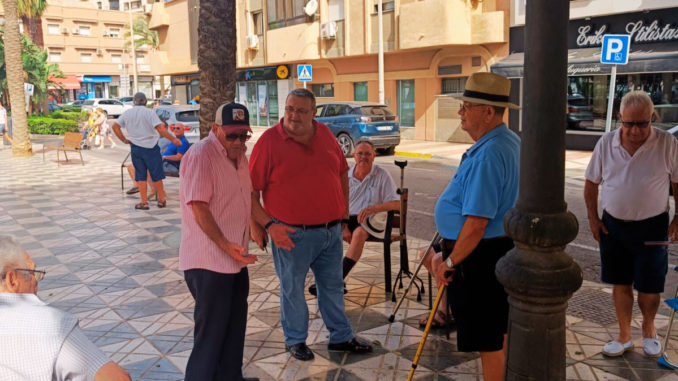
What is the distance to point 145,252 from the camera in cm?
746

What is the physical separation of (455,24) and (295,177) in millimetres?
17499

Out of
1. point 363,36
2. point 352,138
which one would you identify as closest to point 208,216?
point 352,138

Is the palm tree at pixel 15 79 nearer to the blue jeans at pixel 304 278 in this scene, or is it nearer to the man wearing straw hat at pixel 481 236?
the blue jeans at pixel 304 278

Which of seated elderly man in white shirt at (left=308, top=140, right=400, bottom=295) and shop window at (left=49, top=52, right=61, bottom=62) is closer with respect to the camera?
seated elderly man in white shirt at (left=308, top=140, right=400, bottom=295)

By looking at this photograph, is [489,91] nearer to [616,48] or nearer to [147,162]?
[147,162]

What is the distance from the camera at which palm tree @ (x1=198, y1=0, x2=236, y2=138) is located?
693 cm

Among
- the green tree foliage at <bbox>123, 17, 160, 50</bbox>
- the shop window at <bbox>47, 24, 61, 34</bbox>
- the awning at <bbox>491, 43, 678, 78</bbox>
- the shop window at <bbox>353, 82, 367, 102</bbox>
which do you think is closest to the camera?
the awning at <bbox>491, 43, 678, 78</bbox>

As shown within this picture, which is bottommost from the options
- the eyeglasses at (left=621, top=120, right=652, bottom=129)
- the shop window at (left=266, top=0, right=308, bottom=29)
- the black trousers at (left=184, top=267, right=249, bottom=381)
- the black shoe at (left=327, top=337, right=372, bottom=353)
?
the black shoe at (left=327, top=337, right=372, bottom=353)

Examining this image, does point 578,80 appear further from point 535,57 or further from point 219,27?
point 535,57

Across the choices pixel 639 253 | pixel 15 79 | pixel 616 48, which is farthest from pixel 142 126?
pixel 15 79

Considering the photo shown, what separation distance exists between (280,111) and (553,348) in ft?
98.1

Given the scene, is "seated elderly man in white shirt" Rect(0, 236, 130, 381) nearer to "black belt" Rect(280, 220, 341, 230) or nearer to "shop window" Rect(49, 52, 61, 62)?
"black belt" Rect(280, 220, 341, 230)

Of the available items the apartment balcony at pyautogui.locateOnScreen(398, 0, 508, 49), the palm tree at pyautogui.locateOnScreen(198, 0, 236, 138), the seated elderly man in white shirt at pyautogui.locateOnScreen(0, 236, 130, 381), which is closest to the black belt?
the seated elderly man in white shirt at pyautogui.locateOnScreen(0, 236, 130, 381)

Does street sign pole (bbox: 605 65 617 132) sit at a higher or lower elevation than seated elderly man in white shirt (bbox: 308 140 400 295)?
higher
